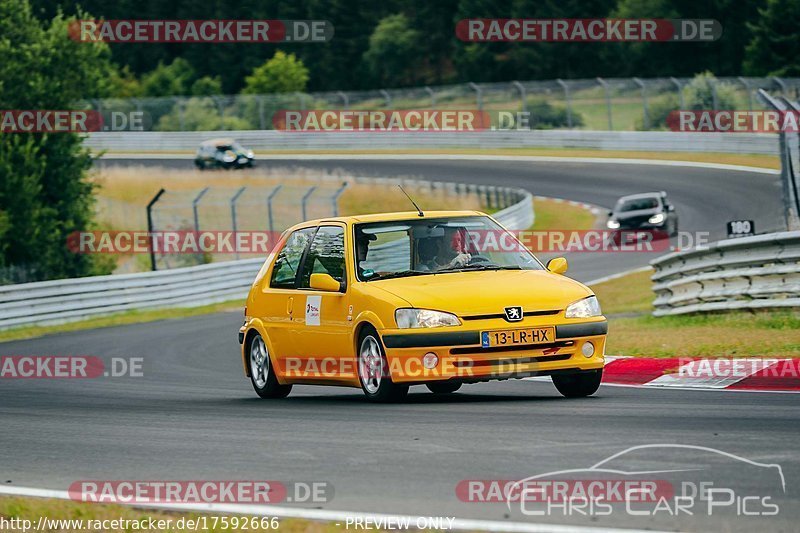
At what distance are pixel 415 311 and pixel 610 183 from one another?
37545 millimetres

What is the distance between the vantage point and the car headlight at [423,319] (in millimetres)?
10211

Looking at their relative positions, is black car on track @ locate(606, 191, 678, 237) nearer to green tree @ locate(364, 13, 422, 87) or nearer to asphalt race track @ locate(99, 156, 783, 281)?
asphalt race track @ locate(99, 156, 783, 281)

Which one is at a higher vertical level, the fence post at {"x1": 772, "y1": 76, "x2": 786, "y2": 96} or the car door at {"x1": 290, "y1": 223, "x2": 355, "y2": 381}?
the fence post at {"x1": 772, "y1": 76, "x2": 786, "y2": 96}

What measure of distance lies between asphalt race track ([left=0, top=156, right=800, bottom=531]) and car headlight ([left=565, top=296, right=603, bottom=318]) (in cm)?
63

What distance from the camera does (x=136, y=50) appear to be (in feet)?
359

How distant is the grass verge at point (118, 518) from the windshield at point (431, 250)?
15.1 feet

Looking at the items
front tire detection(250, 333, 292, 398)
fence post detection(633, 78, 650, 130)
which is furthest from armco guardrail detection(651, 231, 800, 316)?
fence post detection(633, 78, 650, 130)

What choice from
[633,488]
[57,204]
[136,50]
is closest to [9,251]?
[57,204]

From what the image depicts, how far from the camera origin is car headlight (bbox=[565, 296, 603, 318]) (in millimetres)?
10445

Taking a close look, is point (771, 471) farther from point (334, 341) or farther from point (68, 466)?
point (334, 341)

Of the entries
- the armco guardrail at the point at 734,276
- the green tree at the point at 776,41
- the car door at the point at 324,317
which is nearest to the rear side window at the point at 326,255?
the car door at the point at 324,317
